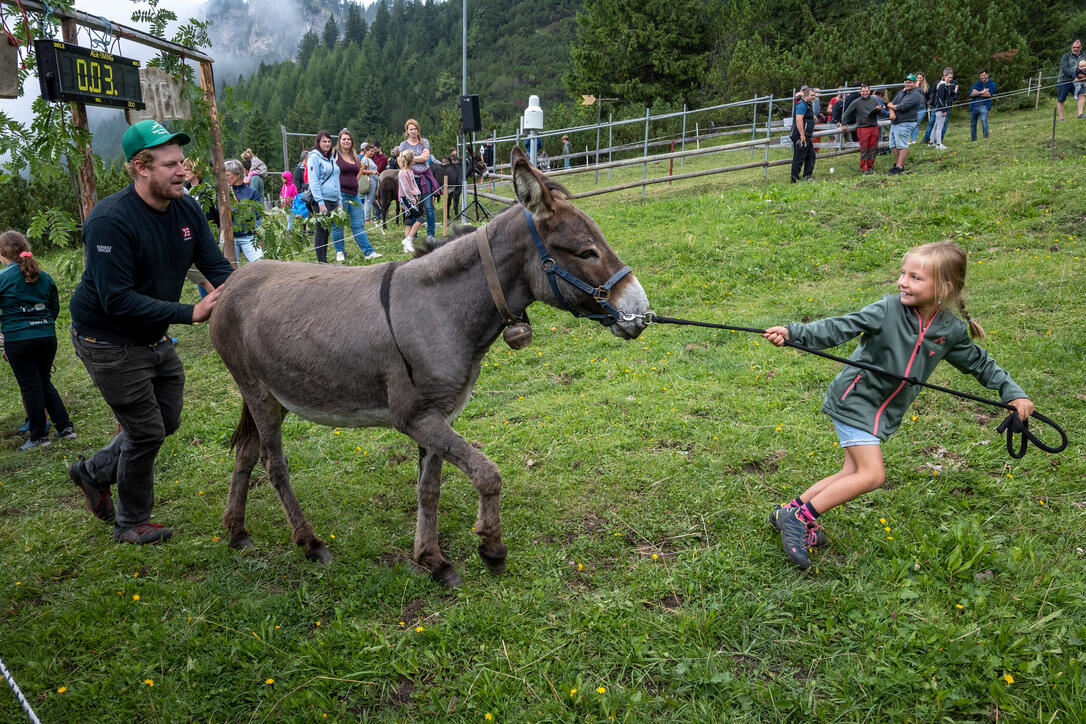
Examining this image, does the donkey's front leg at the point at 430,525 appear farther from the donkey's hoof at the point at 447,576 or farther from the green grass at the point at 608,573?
the green grass at the point at 608,573

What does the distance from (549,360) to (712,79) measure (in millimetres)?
37711

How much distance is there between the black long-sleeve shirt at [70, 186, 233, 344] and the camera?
3.80m

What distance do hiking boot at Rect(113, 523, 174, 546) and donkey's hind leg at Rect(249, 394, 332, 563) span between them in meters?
1.00

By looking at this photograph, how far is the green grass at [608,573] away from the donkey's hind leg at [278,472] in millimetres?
176

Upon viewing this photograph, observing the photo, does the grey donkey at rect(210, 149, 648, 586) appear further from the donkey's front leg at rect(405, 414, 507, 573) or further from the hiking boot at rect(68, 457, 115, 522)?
the hiking boot at rect(68, 457, 115, 522)

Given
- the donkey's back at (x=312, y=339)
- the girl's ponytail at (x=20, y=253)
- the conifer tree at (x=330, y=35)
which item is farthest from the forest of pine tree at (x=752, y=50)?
the conifer tree at (x=330, y=35)

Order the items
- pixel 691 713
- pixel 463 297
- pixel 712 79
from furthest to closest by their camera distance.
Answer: pixel 712 79, pixel 463 297, pixel 691 713

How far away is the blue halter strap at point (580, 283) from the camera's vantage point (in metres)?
3.42

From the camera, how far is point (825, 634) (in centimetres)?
321

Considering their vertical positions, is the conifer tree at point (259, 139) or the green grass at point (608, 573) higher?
the conifer tree at point (259, 139)

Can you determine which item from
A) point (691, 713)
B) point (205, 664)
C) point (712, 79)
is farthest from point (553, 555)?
point (712, 79)

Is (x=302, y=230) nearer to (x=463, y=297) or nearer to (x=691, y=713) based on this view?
(x=463, y=297)

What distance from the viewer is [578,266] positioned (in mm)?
3475

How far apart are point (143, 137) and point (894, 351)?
458 centimetres
